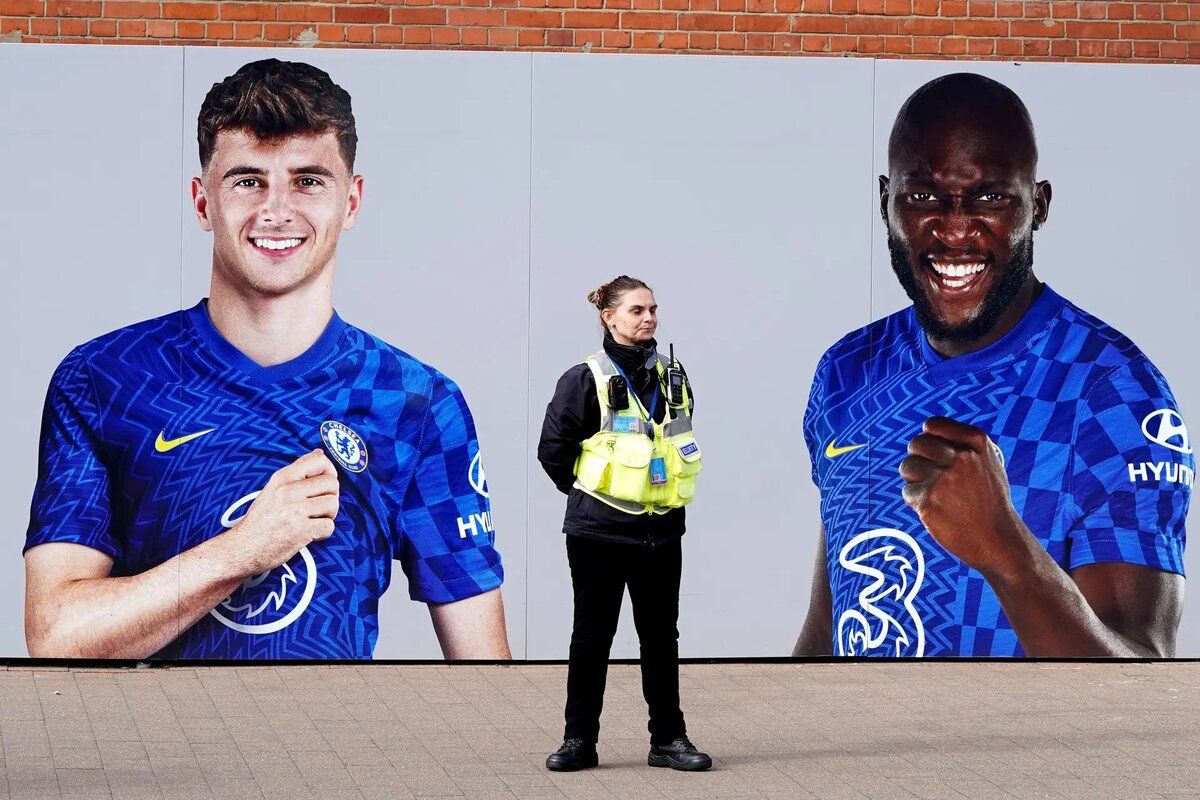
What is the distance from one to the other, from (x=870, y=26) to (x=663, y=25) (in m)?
1.16

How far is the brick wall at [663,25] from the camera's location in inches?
354

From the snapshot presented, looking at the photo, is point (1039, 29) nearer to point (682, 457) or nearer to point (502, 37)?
point (502, 37)

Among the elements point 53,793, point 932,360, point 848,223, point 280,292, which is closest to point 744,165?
point 848,223

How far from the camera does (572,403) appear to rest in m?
6.93

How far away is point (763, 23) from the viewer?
30.6 feet

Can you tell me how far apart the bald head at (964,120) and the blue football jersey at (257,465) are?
2849 millimetres

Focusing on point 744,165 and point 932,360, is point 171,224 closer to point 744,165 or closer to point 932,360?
point 744,165

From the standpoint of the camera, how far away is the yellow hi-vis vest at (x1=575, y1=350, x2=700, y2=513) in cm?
687

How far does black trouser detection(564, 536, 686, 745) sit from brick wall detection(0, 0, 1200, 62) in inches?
133

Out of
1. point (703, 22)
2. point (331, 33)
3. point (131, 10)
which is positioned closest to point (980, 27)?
point (703, 22)

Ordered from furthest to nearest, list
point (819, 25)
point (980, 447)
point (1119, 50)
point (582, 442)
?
point (1119, 50), point (819, 25), point (980, 447), point (582, 442)

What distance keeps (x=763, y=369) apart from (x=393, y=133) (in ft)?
7.76

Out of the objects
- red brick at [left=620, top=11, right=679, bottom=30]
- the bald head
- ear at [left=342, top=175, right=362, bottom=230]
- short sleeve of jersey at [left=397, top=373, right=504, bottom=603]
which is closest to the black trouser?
short sleeve of jersey at [left=397, top=373, right=504, bottom=603]

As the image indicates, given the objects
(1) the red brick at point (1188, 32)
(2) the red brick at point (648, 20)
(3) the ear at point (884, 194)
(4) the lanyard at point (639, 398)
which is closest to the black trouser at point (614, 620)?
(4) the lanyard at point (639, 398)
